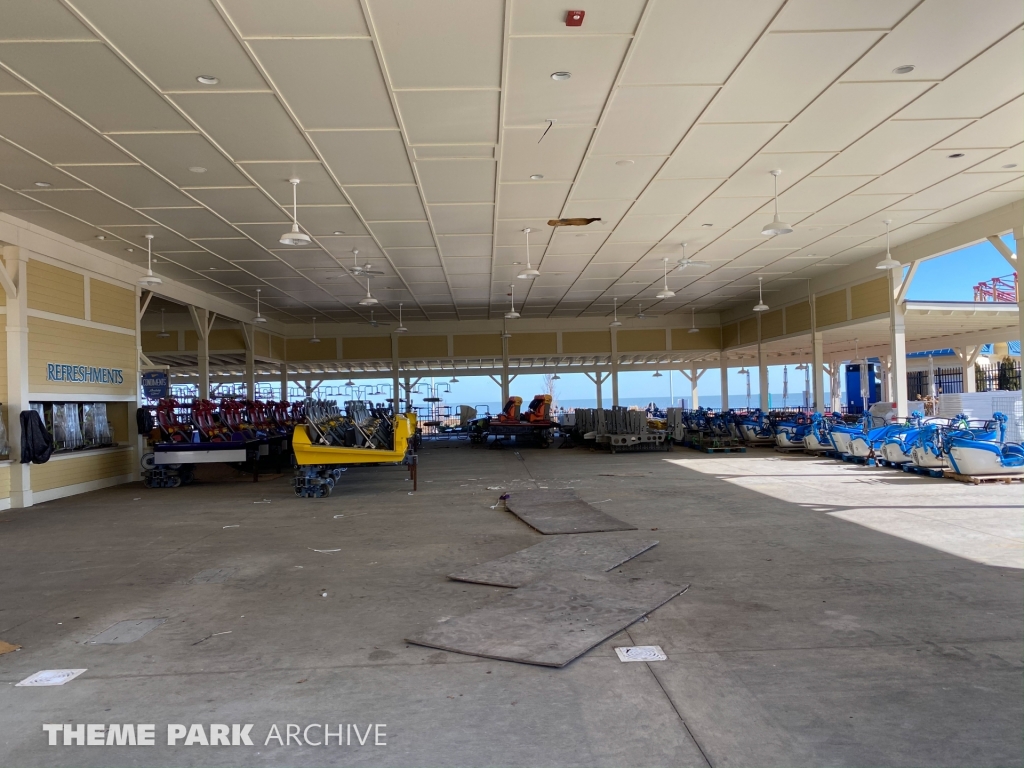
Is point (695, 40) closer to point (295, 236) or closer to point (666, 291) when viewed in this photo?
point (295, 236)

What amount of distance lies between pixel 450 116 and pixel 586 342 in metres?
18.1

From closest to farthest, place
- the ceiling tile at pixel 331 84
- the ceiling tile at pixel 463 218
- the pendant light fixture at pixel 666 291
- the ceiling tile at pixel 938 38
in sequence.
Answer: the ceiling tile at pixel 938 38, the ceiling tile at pixel 331 84, the ceiling tile at pixel 463 218, the pendant light fixture at pixel 666 291

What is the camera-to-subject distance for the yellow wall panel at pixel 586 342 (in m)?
24.8

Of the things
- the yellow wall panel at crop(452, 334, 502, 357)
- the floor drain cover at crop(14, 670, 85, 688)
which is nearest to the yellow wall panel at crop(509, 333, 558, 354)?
the yellow wall panel at crop(452, 334, 502, 357)

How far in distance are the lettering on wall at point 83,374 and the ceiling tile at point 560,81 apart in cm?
877

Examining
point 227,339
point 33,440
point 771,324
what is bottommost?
point 33,440

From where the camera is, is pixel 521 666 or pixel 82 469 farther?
pixel 82 469

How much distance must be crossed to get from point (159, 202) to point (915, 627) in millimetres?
10330

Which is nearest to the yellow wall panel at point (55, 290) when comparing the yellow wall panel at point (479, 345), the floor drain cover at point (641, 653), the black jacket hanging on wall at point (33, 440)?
the black jacket hanging on wall at point (33, 440)

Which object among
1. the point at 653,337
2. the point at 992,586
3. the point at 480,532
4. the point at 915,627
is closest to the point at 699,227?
the point at 480,532

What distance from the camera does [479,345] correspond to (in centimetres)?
2470

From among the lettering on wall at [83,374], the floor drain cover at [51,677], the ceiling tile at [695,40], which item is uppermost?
the ceiling tile at [695,40]

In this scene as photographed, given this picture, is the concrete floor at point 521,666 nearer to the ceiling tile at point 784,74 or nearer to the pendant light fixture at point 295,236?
the pendant light fixture at point 295,236

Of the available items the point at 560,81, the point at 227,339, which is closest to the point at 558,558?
the point at 560,81
